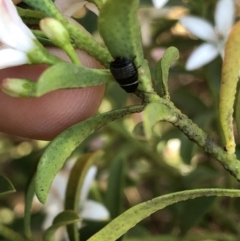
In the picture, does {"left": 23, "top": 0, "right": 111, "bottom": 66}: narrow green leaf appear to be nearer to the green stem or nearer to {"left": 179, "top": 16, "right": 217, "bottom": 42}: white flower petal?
the green stem

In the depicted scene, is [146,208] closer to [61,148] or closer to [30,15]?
[61,148]

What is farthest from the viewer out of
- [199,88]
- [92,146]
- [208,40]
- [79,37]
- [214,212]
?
[199,88]

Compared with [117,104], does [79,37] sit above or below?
above

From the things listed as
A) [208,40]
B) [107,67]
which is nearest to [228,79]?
[107,67]

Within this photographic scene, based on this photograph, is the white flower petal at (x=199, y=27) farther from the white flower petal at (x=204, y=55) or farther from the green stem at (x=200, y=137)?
the green stem at (x=200, y=137)

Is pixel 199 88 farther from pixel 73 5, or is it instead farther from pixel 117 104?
pixel 73 5

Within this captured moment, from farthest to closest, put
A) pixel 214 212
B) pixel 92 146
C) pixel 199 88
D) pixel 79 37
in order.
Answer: pixel 199 88 → pixel 92 146 → pixel 214 212 → pixel 79 37
